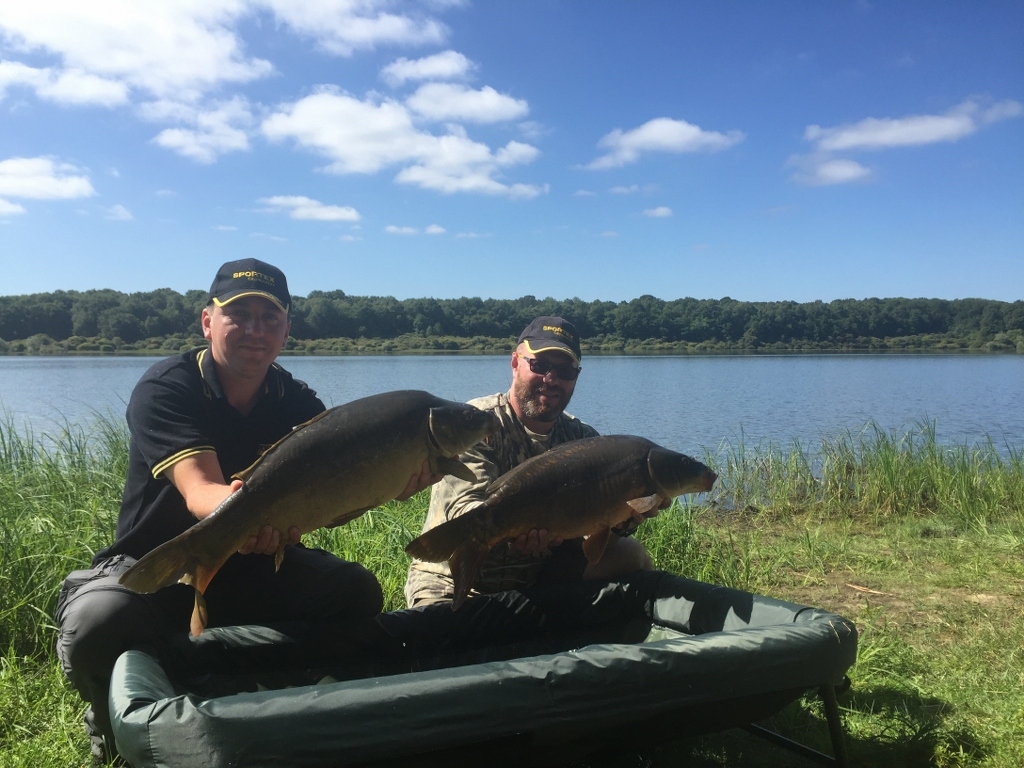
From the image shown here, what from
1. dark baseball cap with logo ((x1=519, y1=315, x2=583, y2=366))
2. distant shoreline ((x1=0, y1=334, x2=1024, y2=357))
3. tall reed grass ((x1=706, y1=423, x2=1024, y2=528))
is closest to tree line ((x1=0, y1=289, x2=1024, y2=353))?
distant shoreline ((x1=0, y1=334, x2=1024, y2=357))

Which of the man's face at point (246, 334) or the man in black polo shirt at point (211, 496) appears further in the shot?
the man's face at point (246, 334)

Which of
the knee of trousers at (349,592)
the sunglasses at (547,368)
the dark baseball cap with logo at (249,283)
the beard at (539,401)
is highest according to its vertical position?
the dark baseball cap with logo at (249,283)

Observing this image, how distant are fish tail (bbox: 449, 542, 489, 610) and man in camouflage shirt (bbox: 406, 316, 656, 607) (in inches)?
21.0

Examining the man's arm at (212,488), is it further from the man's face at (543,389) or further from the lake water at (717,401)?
the lake water at (717,401)

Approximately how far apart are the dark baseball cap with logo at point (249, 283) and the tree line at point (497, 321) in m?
11.4

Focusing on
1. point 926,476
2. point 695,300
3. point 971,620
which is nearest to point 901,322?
point 695,300

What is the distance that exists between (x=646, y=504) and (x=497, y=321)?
17510mm

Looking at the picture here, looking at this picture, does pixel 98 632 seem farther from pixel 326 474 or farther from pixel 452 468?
pixel 452 468

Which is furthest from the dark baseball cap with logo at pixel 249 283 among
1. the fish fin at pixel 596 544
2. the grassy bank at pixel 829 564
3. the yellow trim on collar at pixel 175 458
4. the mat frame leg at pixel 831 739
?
the mat frame leg at pixel 831 739

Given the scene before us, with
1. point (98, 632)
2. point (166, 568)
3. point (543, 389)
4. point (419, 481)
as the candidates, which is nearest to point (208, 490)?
point (166, 568)

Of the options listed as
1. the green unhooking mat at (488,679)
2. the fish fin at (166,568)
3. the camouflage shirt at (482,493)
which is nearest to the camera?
the green unhooking mat at (488,679)

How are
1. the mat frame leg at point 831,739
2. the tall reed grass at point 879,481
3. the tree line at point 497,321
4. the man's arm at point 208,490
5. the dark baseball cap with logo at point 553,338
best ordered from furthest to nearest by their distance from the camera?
1. the tree line at point 497,321
2. the tall reed grass at point 879,481
3. the dark baseball cap with logo at point 553,338
4. the mat frame leg at point 831,739
5. the man's arm at point 208,490

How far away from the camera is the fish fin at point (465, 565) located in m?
2.50

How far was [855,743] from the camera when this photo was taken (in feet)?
8.89
